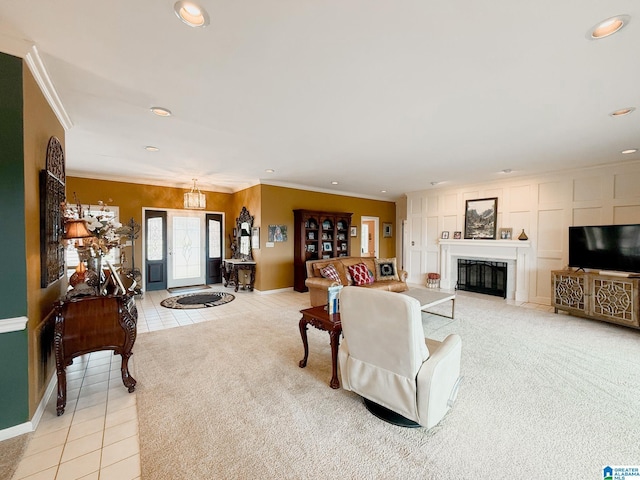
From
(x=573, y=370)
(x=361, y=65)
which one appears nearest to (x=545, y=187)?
(x=573, y=370)

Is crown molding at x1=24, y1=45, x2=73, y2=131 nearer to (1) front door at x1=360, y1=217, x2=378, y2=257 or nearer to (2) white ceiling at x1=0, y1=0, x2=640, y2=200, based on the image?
(2) white ceiling at x1=0, y1=0, x2=640, y2=200

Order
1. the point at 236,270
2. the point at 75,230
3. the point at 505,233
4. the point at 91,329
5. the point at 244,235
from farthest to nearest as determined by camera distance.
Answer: the point at 244,235 < the point at 236,270 < the point at 505,233 < the point at 75,230 < the point at 91,329

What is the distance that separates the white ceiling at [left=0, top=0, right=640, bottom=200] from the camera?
1.52 metres

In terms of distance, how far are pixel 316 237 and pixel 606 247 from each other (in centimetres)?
558

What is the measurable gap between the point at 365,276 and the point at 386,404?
3.35m

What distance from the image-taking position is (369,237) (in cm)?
927

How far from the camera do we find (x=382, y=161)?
467 centimetres

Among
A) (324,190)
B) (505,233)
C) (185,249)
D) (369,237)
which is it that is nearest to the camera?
(505,233)

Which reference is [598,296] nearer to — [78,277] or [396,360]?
[396,360]

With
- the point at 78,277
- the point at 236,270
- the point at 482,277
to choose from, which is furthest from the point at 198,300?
the point at 482,277

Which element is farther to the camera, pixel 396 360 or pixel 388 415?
pixel 388 415

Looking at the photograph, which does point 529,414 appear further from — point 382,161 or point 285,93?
point 382,161

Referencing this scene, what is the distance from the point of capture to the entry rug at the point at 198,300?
5281 mm

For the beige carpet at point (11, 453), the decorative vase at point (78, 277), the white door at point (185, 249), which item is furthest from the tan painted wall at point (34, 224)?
the white door at point (185, 249)
